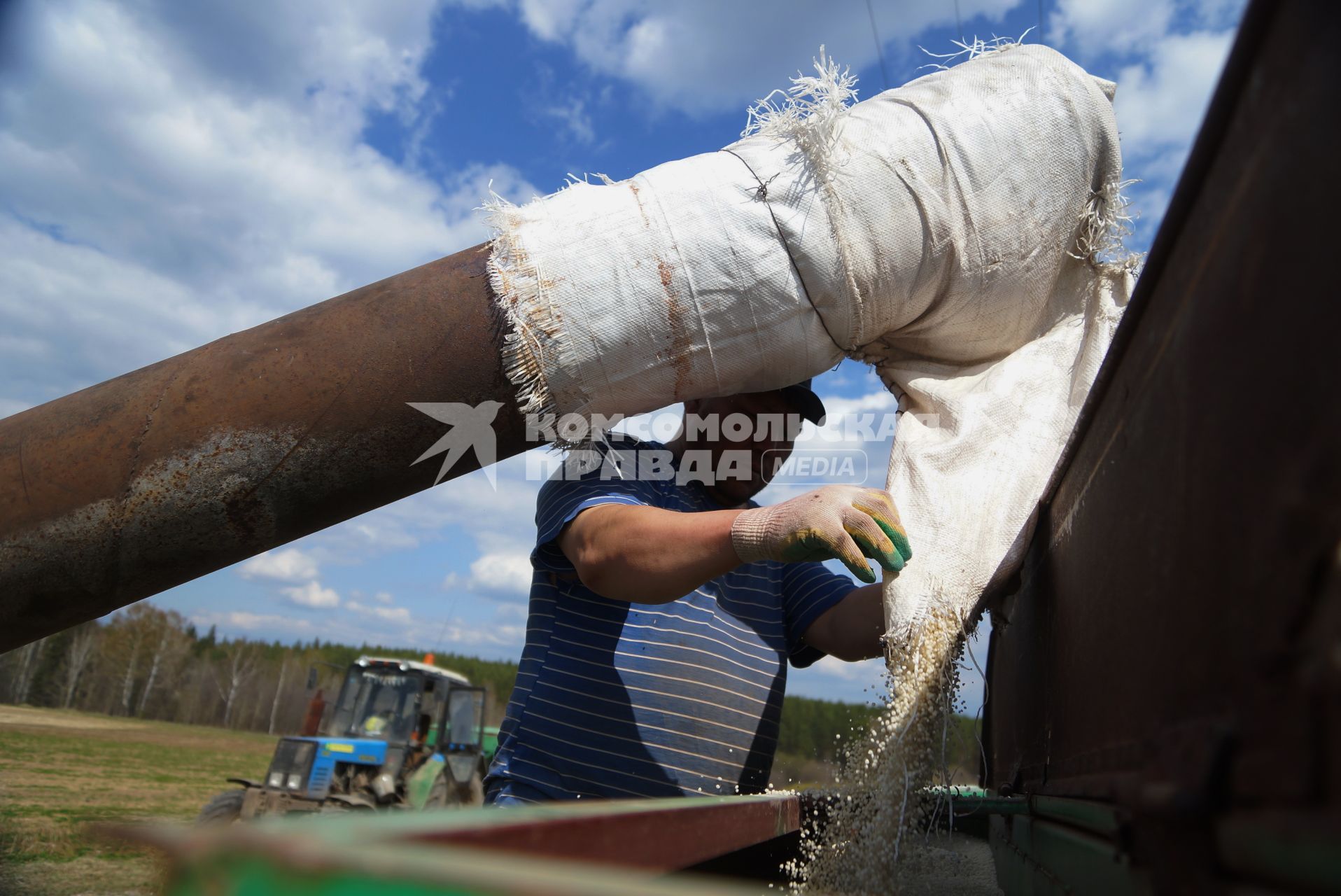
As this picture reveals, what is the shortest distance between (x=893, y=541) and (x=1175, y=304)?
823mm

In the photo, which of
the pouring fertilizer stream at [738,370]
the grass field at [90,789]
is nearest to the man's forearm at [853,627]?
the pouring fertilizer stream at [738,370]

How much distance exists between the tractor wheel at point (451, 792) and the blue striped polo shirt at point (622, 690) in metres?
7.86

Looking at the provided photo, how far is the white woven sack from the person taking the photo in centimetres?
166

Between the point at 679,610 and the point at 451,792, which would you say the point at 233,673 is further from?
the point at 679,610

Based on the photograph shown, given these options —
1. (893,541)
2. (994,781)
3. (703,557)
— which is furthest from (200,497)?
(994,781)

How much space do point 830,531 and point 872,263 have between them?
0.53 metres

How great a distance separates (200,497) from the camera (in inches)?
61.6

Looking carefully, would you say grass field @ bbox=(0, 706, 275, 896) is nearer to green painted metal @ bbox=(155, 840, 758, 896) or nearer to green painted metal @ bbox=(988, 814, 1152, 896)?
green painted metal @ bbox=(155, 840, 758, 896)

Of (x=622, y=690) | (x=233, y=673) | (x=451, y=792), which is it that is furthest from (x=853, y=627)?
(x=233, y=673)

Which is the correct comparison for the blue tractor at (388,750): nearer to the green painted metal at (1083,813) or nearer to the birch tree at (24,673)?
the green painted metal at (1083,813)

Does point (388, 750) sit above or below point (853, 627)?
below

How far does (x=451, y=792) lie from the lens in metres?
9.87

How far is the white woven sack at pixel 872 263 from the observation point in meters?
1.66

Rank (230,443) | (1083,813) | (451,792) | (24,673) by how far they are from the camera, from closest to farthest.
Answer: (1083,813)
(230,443)
(451,792)
(24,673)
